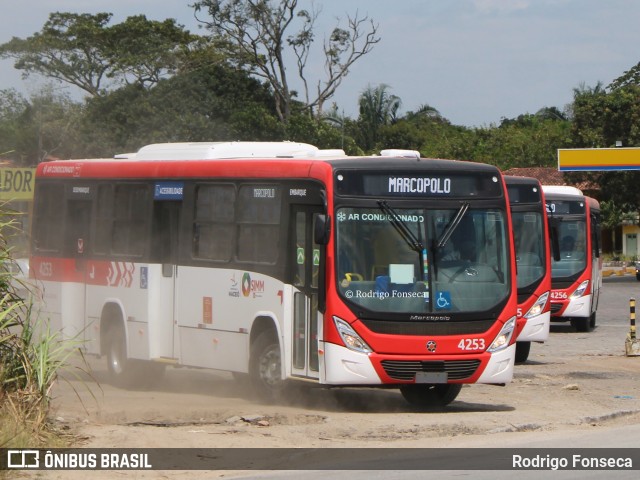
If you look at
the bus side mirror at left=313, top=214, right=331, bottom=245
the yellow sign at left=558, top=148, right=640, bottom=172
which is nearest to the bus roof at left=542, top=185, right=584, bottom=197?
the bus side mirror at left=313, top=214, right=331, bottom=245

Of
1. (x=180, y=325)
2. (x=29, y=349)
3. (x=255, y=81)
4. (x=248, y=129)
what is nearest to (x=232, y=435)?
(x=29, y=349)

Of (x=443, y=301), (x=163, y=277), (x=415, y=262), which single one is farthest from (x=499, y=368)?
(x=163, y=277)

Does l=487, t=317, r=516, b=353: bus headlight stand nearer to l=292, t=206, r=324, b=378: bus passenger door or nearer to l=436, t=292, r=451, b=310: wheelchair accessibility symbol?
l=436, t=292, r=451, b=310: wheelchair accessibility symbol

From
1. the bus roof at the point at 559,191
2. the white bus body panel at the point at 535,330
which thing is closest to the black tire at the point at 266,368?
the white bus body panel at the point at 535,330

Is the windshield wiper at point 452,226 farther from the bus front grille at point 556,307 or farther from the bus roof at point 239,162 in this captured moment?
the bus front grille at point 556,307

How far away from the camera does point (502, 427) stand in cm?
1291

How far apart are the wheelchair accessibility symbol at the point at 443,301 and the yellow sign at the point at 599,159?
1472 inches

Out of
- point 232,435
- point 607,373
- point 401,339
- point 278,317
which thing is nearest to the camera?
point 232,435

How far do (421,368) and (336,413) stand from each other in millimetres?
1099

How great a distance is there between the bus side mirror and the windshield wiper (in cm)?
130

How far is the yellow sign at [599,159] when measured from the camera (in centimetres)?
5003

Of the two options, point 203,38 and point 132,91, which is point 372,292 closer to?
point 132,91

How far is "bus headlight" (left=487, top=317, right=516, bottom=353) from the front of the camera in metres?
14.2

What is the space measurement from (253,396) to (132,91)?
3767 centimetres
